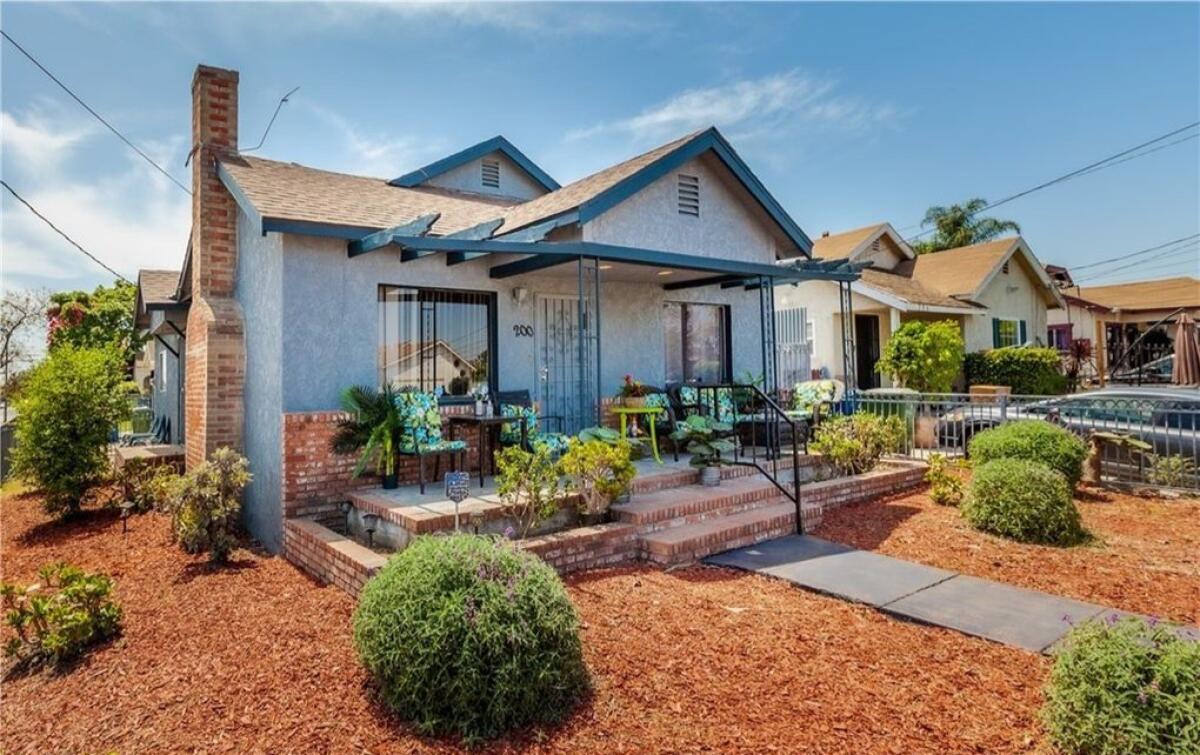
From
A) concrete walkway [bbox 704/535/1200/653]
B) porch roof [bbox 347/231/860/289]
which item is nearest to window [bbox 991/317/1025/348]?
porch roof [bbox 347/231/860/289]

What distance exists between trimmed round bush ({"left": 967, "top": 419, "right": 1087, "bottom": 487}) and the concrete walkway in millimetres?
3471

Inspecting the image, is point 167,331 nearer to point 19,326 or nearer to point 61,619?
point 61,619

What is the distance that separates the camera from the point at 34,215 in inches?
457

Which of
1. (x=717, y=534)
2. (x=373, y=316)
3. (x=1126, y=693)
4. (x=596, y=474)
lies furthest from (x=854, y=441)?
(x=373, y=316)

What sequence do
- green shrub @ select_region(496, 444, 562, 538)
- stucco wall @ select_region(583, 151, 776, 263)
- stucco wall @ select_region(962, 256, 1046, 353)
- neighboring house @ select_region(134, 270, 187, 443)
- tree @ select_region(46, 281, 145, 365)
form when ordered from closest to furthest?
1. green shrub @ select_region(496, 444, 562, 538)
2. stucco wall @ select_region(583, 151, 776, 263)
3. neighboring house @ select_region(134, 270, 187, 443)
4. stucco wall @ select_region(962, 256, 1046, 353)
5. tree @ select_region(46, 281, 145, 365)

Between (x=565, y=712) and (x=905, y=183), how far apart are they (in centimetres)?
2839

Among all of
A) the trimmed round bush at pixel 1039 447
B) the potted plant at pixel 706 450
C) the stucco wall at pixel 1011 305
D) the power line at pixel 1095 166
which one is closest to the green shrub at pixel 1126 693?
the potted plant at pixel 706 450

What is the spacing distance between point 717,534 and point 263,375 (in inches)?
215

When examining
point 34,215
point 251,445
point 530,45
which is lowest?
point 251,445

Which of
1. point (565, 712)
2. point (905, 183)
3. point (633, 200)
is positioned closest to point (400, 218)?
point (633, 200)

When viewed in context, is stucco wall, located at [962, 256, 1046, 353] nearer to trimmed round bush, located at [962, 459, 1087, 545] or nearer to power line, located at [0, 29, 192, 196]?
trimmed round bush, located at [962, 459, 1087, 545]

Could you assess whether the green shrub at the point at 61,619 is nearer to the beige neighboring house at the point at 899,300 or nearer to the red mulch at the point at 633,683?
the red mulch at the point at 633,683

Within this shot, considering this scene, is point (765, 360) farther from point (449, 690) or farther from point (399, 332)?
point (449, 690)

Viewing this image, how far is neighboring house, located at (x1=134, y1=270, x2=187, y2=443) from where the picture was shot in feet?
37.9
